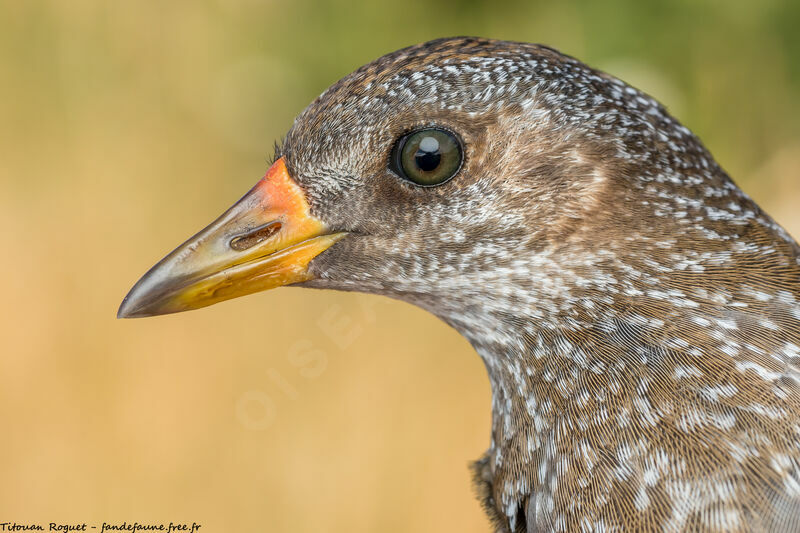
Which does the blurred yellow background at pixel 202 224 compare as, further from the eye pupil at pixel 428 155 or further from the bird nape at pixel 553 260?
the eye pupil at pixel 428 155

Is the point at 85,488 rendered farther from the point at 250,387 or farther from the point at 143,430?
the point at 250,387

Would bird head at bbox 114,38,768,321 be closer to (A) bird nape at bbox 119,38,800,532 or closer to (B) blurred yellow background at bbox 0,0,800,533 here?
(A) bird nape at bbox 119,38,800,532

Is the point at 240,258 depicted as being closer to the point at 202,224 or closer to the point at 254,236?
the point at 254,236

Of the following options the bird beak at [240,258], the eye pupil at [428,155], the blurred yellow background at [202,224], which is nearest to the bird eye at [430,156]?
the eye pupil at [428,155]

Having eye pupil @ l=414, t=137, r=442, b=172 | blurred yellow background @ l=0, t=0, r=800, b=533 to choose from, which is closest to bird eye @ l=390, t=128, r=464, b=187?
eye pupil @ l=414, t=137, r=442, b=172

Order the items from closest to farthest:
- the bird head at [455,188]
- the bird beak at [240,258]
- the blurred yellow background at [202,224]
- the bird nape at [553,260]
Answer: the bird nape at [553,260], the bird head at [455,188], the bird beak at [240,258], the blurred yellow background at [202,224]

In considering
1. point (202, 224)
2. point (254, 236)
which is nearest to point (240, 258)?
point (254, 236)

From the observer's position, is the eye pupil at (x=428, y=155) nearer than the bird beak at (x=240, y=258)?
Yes

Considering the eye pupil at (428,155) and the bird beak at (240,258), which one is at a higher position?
the eye pupil at (428,155)
